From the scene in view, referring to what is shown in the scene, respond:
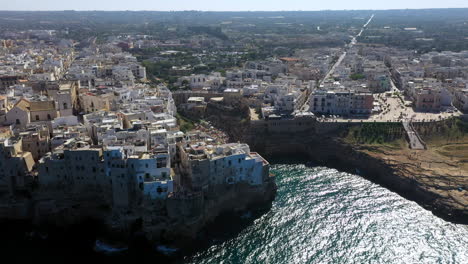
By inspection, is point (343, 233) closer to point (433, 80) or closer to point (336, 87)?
point (336, 87)

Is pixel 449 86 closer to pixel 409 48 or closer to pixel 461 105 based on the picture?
pixel 461 105

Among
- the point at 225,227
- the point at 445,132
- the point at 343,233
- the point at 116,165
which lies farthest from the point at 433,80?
the point at 116,165

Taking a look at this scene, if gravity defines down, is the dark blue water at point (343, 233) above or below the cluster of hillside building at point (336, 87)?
below

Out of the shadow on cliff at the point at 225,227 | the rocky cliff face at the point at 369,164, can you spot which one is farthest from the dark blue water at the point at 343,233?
the rocky cliff face at the point at 369,164

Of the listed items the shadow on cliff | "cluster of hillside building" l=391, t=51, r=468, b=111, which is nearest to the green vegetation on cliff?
"cluster of hillside building" l=391, t=51, r=468, b=111

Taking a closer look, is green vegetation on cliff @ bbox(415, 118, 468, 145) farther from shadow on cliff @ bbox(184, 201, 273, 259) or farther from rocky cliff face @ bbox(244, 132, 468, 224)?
shadow on cliff @ bbox(184, 201, 273, 259)

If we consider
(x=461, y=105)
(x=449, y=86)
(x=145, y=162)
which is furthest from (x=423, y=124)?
(x=145, y=162)

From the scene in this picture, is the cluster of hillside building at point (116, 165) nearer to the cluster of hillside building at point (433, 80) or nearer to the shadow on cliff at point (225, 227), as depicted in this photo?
the shadow on cliff at point (225, 227)

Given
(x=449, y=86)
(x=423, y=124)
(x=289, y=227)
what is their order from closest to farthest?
(x=289, y=227), (x=423, y=124), (x=449, y=86)
